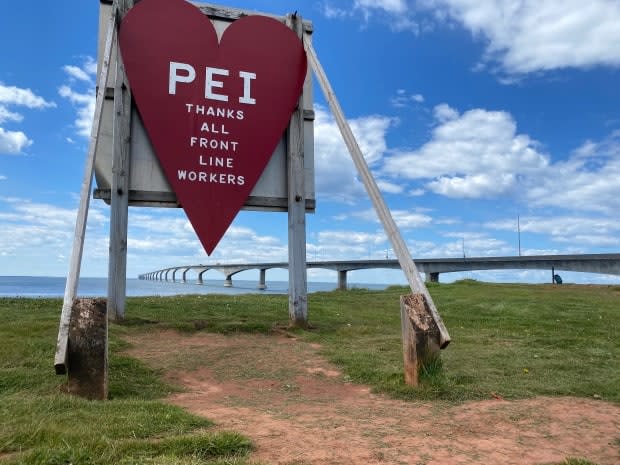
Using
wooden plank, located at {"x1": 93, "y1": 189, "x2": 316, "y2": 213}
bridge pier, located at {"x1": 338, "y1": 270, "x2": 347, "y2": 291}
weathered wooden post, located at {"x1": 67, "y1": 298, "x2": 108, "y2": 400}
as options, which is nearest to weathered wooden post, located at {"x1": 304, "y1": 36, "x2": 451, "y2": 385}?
wooden plank, located at {"x1": 93, "y1": 189, "x2": 316, "y2": 213}

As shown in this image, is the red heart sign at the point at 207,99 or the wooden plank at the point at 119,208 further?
the red heart sign at the point at 207,99

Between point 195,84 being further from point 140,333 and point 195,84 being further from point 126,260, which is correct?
point 140,333

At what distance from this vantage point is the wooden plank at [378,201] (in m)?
6.24

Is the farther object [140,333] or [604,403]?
[140,333]

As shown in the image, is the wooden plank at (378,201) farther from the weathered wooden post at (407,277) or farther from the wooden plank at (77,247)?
the wooden plank at (77,247)

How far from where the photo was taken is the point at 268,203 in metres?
10.1

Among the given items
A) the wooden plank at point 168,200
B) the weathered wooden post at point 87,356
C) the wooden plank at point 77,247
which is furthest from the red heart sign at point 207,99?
the weathered wooden post at point 87,356

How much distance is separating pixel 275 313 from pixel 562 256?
3766cm

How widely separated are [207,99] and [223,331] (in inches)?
167

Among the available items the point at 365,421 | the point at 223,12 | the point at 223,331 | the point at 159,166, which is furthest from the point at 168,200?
the point at 365,421

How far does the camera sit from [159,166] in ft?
31.2

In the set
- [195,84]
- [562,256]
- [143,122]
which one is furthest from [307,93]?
[562,256]

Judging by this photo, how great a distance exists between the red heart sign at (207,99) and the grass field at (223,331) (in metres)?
2.47

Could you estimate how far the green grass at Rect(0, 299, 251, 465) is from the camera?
3.18 m
